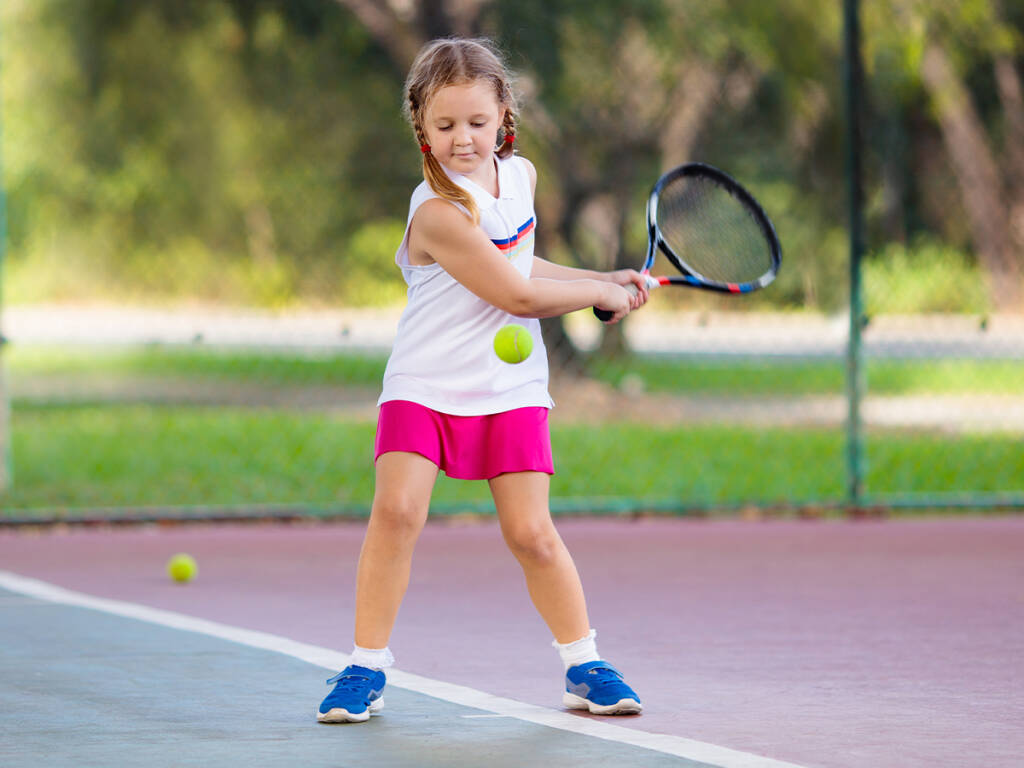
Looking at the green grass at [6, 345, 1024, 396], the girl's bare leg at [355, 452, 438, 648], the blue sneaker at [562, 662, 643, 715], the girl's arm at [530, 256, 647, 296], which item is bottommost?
the blue sneaker at [562, 662, 643, 715]

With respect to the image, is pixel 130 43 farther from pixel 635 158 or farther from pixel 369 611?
pixel 369 611

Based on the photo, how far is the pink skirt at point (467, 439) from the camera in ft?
15.8

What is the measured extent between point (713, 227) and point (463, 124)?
50.6 inches

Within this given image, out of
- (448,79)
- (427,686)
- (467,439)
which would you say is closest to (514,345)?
(467,439)

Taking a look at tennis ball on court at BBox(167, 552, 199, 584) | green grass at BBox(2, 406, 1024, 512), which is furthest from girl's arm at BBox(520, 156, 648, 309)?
green grass at BBox(2, 406, 1024, 512)

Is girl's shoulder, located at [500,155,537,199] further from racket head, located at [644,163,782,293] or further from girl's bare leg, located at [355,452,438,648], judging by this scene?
girl's bare leg, located at [355,452,438,648]

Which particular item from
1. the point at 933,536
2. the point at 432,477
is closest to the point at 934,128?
the point at 933,536

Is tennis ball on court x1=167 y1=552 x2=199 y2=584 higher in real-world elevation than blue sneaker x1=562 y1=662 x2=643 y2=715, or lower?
higher

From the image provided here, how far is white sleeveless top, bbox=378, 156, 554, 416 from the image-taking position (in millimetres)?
4828

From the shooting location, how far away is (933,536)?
868cm

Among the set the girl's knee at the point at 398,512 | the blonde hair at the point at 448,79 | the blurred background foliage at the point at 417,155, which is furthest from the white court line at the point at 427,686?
the blurred background foliage at the point at 417,155

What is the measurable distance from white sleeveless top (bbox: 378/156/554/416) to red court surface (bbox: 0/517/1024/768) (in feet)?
2.76

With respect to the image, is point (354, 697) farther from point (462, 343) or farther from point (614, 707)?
point (462, 343)

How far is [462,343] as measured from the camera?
4836 millimetres
